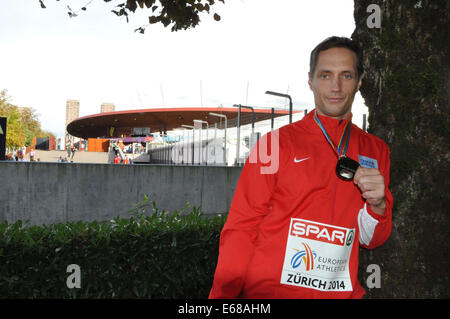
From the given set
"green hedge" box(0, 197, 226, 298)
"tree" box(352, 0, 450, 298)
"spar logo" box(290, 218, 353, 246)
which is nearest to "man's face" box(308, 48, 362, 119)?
"spar logo" box(290, 218, 353, 246)

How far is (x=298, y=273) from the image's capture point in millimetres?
1907

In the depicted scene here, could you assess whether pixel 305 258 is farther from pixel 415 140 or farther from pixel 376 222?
pixel 415 140

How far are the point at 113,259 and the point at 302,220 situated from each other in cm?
233

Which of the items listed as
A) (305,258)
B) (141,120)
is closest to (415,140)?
(305,258)

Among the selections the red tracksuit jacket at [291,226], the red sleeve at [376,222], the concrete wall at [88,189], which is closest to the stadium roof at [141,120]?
the concrete wall at [88,189]

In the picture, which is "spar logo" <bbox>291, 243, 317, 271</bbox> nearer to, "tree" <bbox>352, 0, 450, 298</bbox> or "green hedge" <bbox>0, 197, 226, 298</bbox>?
"tree" <bbox>352, 0, 450, 298</bbox>

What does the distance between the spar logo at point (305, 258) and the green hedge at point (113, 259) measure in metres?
2.17

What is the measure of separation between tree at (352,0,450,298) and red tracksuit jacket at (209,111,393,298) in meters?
0.67

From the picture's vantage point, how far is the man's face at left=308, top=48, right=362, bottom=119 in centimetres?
208

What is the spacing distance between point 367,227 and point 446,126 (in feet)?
3.17

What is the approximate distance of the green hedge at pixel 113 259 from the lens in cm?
333

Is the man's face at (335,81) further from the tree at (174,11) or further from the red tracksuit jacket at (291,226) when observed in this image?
the tree at (174,11)
